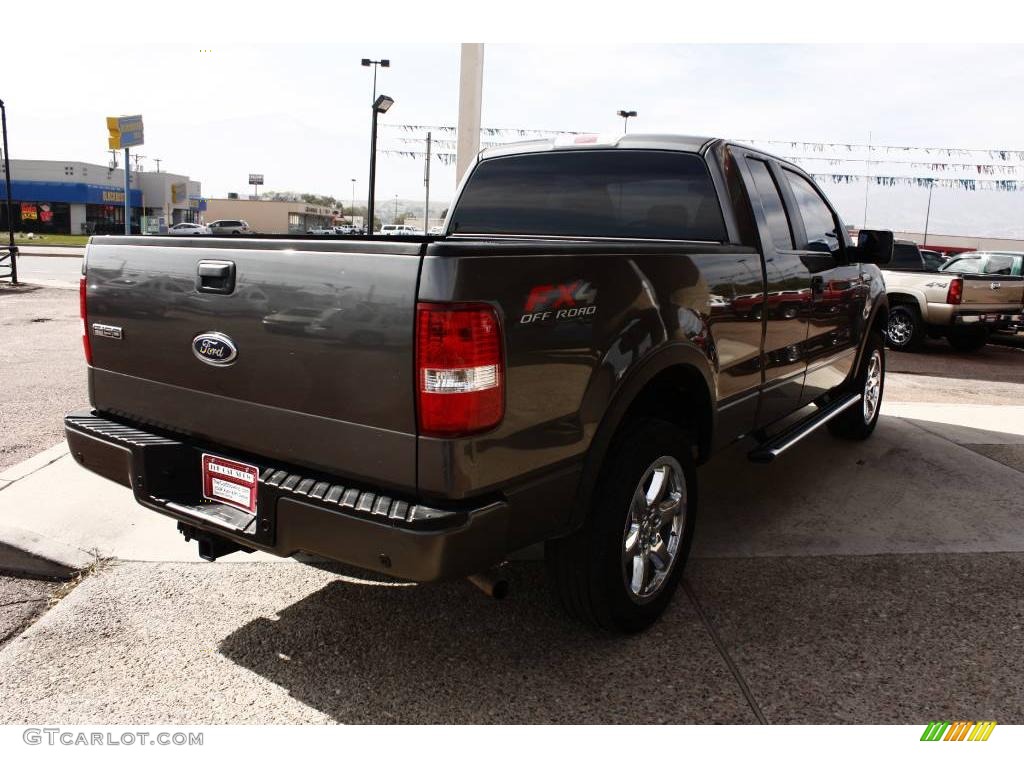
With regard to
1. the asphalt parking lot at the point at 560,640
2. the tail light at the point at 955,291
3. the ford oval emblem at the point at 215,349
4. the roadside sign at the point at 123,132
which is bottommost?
the asphalt parking lot at the point at 560,640

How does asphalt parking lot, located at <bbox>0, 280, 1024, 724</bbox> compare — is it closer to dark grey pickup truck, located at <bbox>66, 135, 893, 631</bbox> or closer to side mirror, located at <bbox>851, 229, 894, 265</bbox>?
dark grey pickup truck, located at <bbox>66, 135, 893, 631</bbox>

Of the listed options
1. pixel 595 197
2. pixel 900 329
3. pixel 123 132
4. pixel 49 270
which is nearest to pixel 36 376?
pixel 595 197

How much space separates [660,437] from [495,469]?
3.09ft

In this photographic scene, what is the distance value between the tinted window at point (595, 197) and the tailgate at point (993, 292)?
1042 centimetres

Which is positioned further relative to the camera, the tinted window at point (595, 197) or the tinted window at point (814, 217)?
the tinted window at point (814, 217)

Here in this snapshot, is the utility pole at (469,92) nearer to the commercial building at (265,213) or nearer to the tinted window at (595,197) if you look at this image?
the tinted window at (595,197)

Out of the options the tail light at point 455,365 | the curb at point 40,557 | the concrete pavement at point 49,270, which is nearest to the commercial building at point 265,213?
the concrete pavement at point 49,270

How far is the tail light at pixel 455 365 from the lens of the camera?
2.24 m

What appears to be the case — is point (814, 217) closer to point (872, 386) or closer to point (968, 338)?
point (872, 386)

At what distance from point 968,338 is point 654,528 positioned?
1264 cm

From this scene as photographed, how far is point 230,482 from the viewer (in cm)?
273

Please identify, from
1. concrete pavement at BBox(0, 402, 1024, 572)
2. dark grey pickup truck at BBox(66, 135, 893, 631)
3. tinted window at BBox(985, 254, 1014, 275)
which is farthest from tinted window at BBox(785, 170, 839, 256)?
tinted window at BBox(985, 254, 1014, 275)
